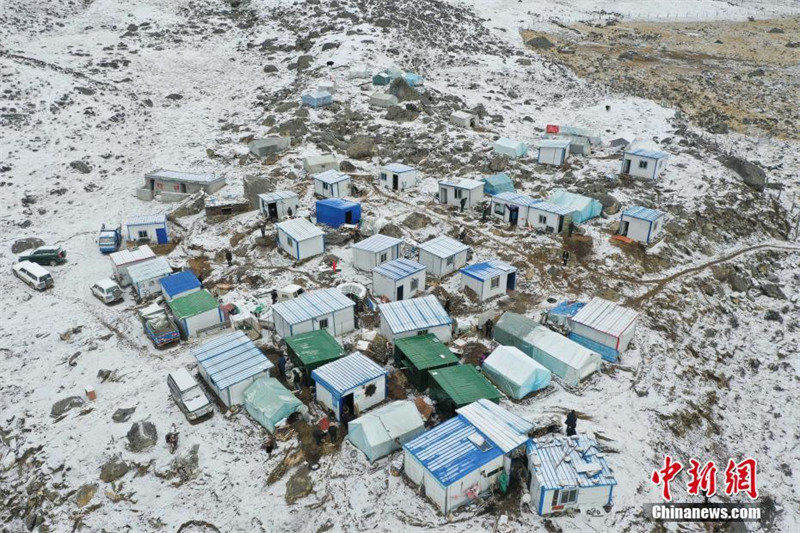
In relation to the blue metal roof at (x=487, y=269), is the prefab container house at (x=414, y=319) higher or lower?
lower

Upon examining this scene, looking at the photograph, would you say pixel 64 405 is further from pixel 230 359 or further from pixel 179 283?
pixel 179 283

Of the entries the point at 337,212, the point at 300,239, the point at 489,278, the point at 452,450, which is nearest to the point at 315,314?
the point at 300,239

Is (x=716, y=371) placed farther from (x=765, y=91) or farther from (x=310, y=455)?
(x=765, y=91)

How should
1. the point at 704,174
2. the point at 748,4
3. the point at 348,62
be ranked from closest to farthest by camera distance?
the point at 704,174, the point at 348,62, the point at 748,4

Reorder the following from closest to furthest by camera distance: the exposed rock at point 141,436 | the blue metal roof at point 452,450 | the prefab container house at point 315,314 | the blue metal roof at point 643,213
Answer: the blue metal roof at point 452,450 → the exposed rock at point 141,436 → the prefab container house at point 315,314 → the blue metal roof at point 643,213

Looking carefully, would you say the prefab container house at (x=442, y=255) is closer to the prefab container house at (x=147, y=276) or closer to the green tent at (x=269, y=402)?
the green tent at (x=269, y=402)

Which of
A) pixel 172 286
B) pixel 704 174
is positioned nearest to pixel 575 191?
pixel 704 174

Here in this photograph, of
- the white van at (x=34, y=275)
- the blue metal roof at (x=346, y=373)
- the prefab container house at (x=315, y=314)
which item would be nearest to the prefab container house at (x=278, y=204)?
the prefab container house at (x=315, y=314)
